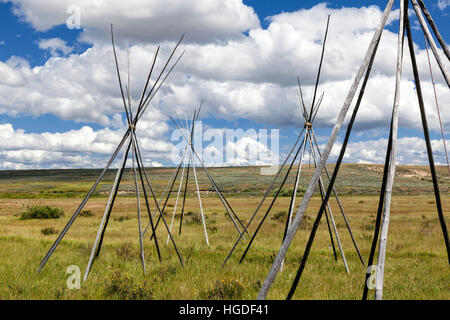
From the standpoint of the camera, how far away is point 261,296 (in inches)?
177

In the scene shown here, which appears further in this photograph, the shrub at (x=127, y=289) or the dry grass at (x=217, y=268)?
the dry grass at (x=217, y=268)

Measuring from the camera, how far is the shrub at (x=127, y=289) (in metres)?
6.17

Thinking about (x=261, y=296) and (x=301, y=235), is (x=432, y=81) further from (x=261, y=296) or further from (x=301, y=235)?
(x=301, y=235)

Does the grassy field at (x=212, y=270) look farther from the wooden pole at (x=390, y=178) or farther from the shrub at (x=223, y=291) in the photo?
the wooden pole at (x=390, y=178)

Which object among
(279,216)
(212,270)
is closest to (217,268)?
(212,270)

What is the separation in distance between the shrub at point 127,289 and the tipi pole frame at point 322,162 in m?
2.69

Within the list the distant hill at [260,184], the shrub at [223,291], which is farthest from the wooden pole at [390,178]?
the distant hill at [260,184]

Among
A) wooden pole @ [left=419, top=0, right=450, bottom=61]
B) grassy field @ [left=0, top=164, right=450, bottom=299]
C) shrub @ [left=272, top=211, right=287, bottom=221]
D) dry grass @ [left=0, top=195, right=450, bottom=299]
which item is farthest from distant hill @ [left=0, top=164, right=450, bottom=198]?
wooden pole @ [left=419, top=0, right=450, bottom=61]

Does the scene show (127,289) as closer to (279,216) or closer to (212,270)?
(212,270)

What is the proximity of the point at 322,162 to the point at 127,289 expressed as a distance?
423 cm

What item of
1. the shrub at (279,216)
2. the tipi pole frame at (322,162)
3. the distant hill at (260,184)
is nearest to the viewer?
the tipi pole frame at (322,162)

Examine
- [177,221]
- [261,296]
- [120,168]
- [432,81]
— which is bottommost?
[177,221]
